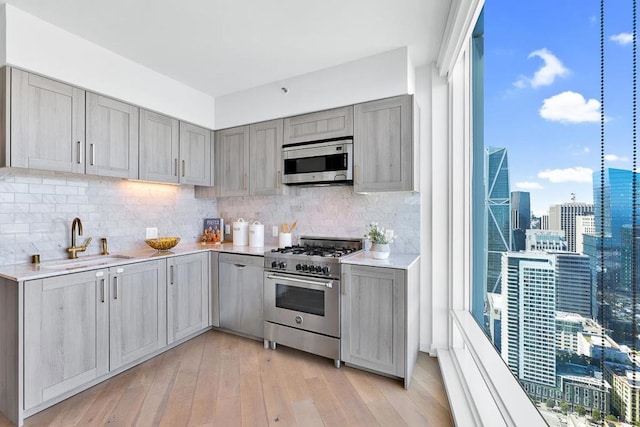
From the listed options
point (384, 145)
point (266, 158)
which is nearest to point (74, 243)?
point (266, 158)

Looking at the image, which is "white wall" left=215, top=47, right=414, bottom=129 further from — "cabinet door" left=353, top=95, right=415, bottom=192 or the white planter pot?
the white planter pot

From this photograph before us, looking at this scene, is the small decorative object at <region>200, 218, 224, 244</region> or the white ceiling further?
the small decorative object at <region>200, 218, 224, 244</region>

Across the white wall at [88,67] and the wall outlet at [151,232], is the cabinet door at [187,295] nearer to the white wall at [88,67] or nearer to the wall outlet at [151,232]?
the wall outlet at [151,232]

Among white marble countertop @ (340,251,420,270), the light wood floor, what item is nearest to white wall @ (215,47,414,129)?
white marble countertop @ (340,251,420,270)

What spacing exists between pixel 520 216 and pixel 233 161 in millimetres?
2882

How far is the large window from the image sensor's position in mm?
838

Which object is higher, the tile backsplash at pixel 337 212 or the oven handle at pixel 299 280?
the tile backsplash at pixel 337 212

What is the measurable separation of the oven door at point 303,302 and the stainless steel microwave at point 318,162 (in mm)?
963

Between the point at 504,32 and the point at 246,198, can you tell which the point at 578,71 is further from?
the point at 246,198

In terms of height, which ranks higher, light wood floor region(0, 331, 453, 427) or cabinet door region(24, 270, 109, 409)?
cabinet door region(24, 270, 109, 409)

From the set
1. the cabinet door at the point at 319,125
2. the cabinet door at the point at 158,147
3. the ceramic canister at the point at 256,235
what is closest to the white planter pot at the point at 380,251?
the cabinet door at the point at 319,125

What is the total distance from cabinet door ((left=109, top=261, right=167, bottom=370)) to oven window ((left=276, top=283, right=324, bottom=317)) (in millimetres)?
1075

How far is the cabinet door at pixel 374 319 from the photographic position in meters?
2.15

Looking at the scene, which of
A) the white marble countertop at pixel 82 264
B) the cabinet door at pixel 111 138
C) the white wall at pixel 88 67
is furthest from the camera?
the cabinet door at pixel 111 138
